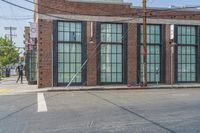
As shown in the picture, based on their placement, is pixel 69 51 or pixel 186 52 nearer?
pixel 69 51

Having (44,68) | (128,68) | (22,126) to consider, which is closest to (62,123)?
Result: (22,126)

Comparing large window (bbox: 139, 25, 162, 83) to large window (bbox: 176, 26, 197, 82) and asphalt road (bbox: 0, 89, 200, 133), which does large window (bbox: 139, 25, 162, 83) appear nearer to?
large window (bbox: 176, 26, 197, 82)

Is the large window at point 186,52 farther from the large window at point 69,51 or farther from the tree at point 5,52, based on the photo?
the tree at point 5,52

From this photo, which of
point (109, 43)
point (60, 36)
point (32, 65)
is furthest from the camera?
point (32, 65)

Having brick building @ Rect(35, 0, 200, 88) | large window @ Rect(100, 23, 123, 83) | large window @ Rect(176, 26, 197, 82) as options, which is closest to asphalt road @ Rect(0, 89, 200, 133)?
brick building @ Rect(35, 0, 200, 88)

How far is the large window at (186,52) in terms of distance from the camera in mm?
31892

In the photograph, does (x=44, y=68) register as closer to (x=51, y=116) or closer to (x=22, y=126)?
(x=51, y=116)

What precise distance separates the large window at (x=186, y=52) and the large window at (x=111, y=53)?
16.6 feet

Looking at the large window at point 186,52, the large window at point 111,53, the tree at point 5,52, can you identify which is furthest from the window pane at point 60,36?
the tree at point 5,52

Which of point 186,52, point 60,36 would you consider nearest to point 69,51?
point 60,36

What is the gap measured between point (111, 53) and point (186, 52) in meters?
6.60

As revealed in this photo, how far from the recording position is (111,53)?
3014 cm

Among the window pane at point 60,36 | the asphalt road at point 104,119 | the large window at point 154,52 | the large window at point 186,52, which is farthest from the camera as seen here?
the large window at point 186,52

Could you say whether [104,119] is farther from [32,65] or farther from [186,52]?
[32,65]
